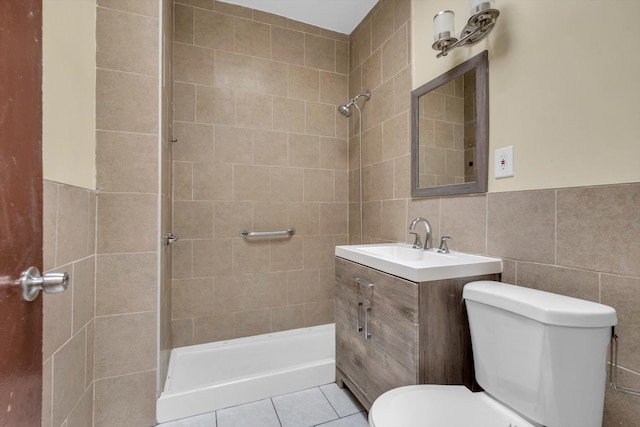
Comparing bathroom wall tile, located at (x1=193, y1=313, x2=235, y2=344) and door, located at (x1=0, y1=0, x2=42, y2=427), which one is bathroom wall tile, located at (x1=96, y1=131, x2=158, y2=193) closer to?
door, located at (x1=0, y1=0, x2=42, y2=427)

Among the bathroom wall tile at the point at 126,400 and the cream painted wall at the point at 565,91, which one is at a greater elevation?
the cream painted wall at the point at 565,91

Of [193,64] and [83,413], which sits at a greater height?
[193,64]

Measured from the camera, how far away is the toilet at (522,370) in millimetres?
772

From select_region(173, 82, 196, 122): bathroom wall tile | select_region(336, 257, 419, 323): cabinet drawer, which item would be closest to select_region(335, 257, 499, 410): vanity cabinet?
select_region(336, 257, 419, 323): cabinet drawer

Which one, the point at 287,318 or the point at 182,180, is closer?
the point at 182,180

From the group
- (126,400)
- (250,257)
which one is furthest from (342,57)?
(126,400)

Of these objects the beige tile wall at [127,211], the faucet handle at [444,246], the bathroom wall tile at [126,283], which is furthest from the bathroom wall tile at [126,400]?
the faucet handle at [444,246]

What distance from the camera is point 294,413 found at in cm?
151

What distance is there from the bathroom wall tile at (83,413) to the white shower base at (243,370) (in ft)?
0.93

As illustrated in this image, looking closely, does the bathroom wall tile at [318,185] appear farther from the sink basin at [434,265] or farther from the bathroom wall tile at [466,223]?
the bathroom wall tile at [466,223]

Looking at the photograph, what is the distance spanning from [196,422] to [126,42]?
1.92m

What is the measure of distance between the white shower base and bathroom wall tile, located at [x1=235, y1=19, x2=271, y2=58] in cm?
222

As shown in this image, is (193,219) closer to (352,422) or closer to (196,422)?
(196,422)

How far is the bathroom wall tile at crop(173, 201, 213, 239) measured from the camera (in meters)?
1.98
